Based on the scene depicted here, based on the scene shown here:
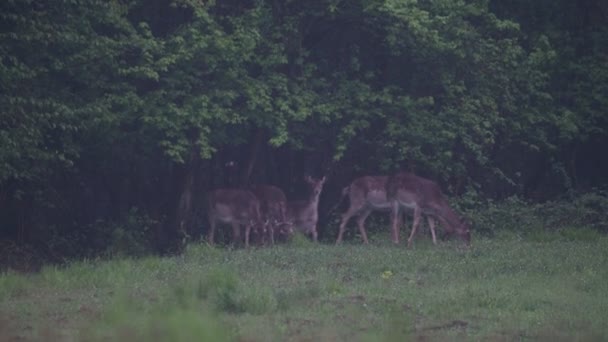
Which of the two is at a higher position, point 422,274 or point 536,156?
point 536,156

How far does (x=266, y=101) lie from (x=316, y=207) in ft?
13.6

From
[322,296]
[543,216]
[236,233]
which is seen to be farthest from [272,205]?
[322,296]

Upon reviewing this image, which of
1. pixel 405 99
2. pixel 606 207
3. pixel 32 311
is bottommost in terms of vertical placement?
pixel 32 311

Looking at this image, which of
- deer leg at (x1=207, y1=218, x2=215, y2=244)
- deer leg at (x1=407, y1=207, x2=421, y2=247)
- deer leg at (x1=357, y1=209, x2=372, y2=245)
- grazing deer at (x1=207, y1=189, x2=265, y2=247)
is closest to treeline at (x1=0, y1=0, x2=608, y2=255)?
deer leg at (x1=207, y1=218, x2=215, y2=244)

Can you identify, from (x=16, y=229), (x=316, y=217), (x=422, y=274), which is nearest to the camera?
(x=422, y=274)

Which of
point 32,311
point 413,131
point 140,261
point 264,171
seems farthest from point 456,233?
point 32,311

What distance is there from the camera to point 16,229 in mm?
22203

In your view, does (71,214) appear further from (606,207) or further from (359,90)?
(606,207)

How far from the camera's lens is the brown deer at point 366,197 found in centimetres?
2316

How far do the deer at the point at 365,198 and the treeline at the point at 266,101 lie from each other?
68cm

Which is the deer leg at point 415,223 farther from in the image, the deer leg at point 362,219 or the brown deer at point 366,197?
the deer leg at point 362,219

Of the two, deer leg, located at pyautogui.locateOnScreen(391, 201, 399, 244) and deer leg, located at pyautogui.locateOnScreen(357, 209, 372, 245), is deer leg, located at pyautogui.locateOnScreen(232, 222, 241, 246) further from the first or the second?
deer leg, located at pyautogui.locateOnScreen(391, 201, 399, 244)

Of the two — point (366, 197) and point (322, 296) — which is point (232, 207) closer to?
point (366, 197)

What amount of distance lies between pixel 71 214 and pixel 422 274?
9.68 meters
